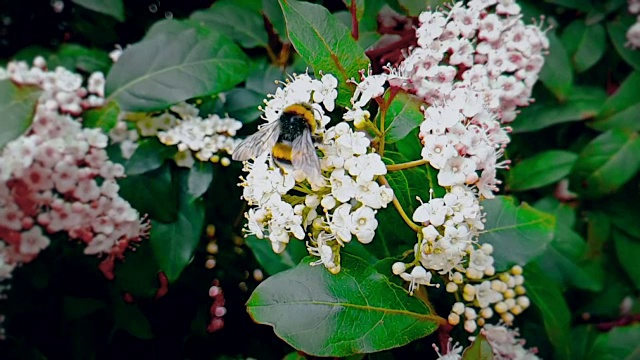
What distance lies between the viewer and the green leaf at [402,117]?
0.71 metres

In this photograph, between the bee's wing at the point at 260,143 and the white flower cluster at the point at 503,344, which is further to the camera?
the white flower cluster at the point at 503,344

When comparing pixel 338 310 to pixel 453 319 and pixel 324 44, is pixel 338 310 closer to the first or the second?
pixel 453 319

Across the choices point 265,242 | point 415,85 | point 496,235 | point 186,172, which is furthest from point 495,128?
point 186,172

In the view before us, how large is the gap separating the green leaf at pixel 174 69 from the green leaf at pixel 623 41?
33.9 inches

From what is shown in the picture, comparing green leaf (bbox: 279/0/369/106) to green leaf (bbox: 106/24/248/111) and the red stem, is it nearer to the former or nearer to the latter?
the red stem

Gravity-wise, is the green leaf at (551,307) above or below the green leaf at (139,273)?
below

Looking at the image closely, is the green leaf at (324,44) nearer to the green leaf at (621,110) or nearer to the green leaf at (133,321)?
the green leaf at (133,321)

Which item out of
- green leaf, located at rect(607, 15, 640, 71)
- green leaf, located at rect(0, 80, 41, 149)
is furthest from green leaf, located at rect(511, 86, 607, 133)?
green leaf, located at rect(0, 80, 41, 149)

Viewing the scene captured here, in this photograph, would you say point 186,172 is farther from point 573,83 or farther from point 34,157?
point 573,83

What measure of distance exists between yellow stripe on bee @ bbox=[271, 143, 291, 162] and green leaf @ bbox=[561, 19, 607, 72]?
896 mm

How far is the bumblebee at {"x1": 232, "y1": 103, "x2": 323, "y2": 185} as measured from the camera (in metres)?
0.62

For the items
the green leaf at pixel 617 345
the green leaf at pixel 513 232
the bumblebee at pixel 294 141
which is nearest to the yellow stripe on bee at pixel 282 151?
the bumblebee at pixel 294 141

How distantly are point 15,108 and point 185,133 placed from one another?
0.80 feet

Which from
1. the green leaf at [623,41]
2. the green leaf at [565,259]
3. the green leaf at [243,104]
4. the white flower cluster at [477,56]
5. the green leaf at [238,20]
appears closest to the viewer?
the white flower cluster at [477,56]
